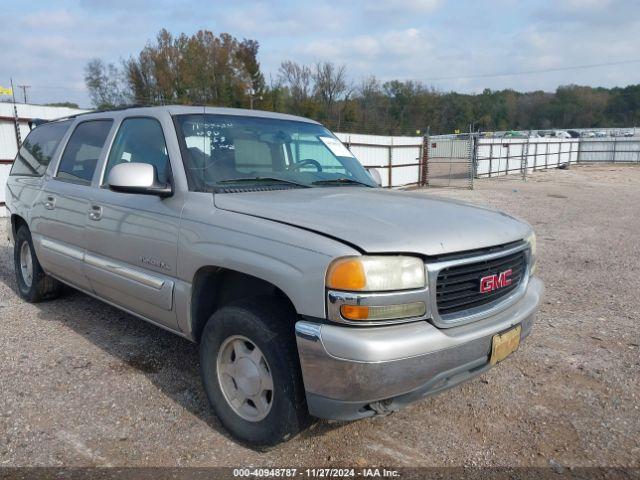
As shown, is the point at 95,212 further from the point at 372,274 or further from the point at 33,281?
the point at 372,274

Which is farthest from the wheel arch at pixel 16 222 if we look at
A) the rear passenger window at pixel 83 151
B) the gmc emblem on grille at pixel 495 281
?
the gmc emblem on grille at pixel 495 281

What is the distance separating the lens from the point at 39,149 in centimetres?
501

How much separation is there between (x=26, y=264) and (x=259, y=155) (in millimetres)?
3246

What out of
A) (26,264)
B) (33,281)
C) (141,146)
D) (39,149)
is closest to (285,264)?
(141,146)

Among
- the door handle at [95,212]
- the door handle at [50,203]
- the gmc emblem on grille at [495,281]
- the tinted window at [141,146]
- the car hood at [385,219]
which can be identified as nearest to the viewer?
the car hood at [385,219]

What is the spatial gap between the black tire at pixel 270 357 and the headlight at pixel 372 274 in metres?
0.45

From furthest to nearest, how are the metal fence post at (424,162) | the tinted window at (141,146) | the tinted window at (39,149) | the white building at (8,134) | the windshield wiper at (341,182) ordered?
1. the metal fence post at (424,162)
2. the white building at (8,134)
3. the tinted window at (39,149)
4. the windshield wiper at (341,182)
5. the tinted window at (141,146)

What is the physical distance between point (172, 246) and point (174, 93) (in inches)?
2307

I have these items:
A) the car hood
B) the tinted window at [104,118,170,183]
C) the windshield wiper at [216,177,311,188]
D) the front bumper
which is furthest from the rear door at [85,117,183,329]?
the front bumper

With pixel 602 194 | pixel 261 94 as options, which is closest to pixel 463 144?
A: pixel 602 194

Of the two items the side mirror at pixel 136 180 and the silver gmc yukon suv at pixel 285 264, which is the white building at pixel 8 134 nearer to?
the silver gmc yukon suv at pixel 285 264

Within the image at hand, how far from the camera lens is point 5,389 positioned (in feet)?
11.0

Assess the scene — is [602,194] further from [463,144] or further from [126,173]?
[126,173]

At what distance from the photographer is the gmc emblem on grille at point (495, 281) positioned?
2.60 meters
